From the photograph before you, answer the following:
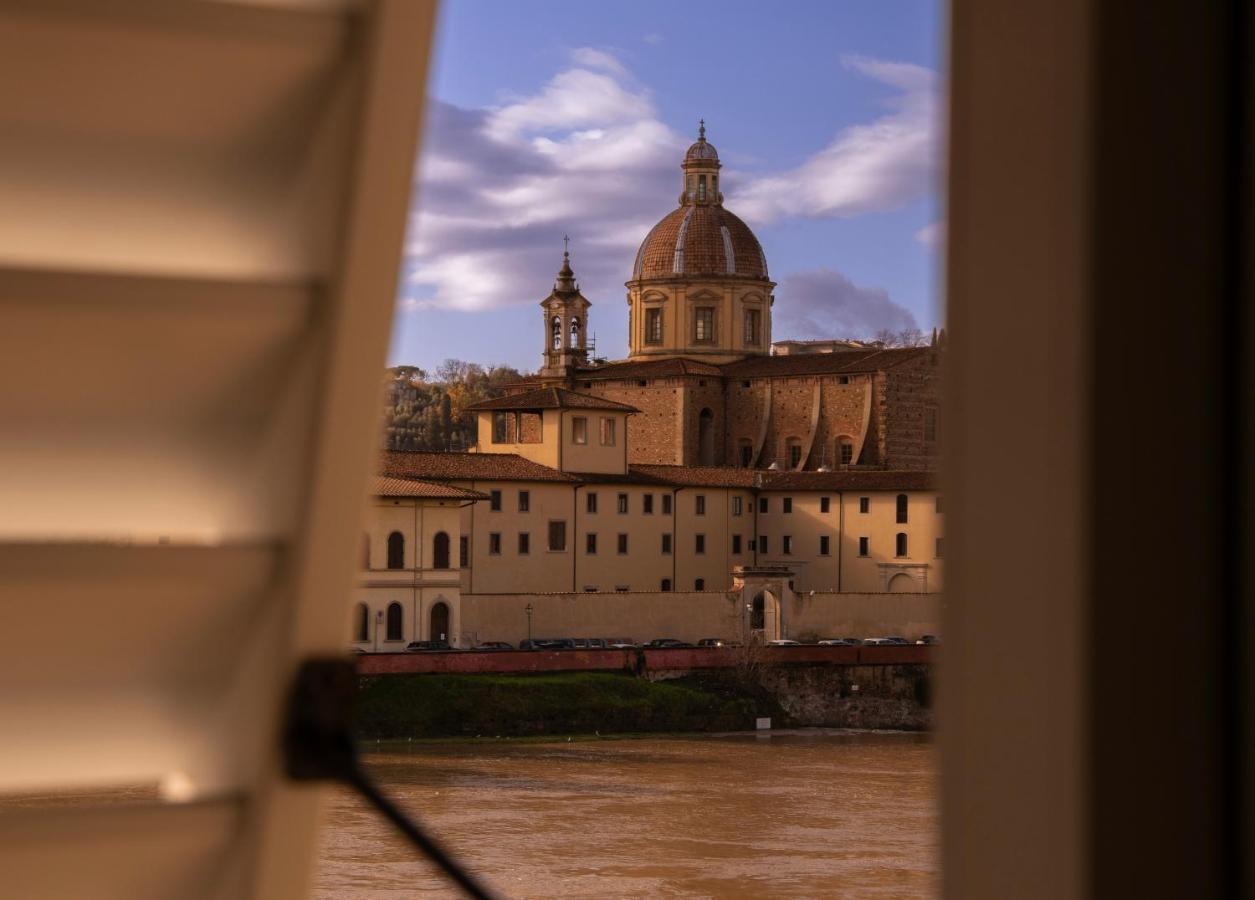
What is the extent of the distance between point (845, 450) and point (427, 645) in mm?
9902

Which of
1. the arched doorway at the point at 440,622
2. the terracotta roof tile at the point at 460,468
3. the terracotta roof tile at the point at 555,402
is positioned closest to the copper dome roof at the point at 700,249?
the terracotta roof tile at the point at 555,402

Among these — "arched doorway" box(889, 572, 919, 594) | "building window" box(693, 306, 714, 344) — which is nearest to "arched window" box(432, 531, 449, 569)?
"arched doorway" box(889, 572, 919, 594)

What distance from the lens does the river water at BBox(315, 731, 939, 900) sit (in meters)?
13.0

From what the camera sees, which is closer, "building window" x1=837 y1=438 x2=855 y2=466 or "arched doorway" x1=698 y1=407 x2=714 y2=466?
"building window" x1=837 y1=438 x2=855 y2=466

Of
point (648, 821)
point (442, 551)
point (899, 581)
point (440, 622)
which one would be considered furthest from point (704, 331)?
point (648, 821)

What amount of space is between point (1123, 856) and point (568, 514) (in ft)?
63.1

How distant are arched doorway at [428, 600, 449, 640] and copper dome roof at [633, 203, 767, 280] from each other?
510 inches

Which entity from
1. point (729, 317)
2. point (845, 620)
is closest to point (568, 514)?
point (845, 620)

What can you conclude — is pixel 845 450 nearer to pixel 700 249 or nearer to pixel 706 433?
pixel 706 433

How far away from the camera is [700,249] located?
2980cm

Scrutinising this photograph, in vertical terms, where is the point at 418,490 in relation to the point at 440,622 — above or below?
above

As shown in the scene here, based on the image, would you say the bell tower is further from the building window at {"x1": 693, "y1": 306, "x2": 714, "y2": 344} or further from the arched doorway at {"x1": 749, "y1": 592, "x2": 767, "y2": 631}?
the arched doorway at {"x1": 749, "y1": 592, "x2": 767, "y2": 631}

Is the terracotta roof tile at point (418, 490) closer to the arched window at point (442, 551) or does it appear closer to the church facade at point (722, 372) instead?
the arched window at point (442, 551)

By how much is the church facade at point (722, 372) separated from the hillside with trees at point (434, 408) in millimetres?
2717
